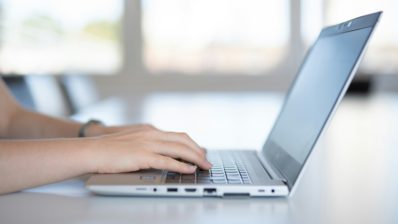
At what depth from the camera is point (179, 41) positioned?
15.6 feet

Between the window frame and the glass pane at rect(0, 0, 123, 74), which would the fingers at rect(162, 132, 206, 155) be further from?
the glass pane at rect(0, 0, 123, 74)

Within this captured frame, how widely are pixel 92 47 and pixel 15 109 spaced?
352cm

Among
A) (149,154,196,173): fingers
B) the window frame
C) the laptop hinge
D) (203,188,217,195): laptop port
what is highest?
the window frame

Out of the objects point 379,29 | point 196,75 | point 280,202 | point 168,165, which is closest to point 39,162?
point 168,165

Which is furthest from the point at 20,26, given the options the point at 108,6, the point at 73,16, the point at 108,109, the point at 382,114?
the point at 382,114

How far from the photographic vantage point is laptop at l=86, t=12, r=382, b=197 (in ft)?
2.48

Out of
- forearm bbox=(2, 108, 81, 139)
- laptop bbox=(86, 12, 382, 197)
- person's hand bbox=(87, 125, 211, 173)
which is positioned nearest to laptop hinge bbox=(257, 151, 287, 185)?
laptop bbox=(86, 12, 382, 197)

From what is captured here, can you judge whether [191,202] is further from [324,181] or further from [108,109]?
[108,109]

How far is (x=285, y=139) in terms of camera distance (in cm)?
98

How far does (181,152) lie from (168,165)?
1.6 inches

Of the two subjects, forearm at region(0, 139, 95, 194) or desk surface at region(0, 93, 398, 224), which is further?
forearm at region(0, 139, 95, 194)

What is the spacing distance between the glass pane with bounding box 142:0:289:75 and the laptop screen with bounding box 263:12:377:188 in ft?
11.9

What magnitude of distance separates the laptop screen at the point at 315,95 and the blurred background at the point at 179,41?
363 cm

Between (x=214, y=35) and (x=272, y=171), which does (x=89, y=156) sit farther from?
(x=214, y=35)
